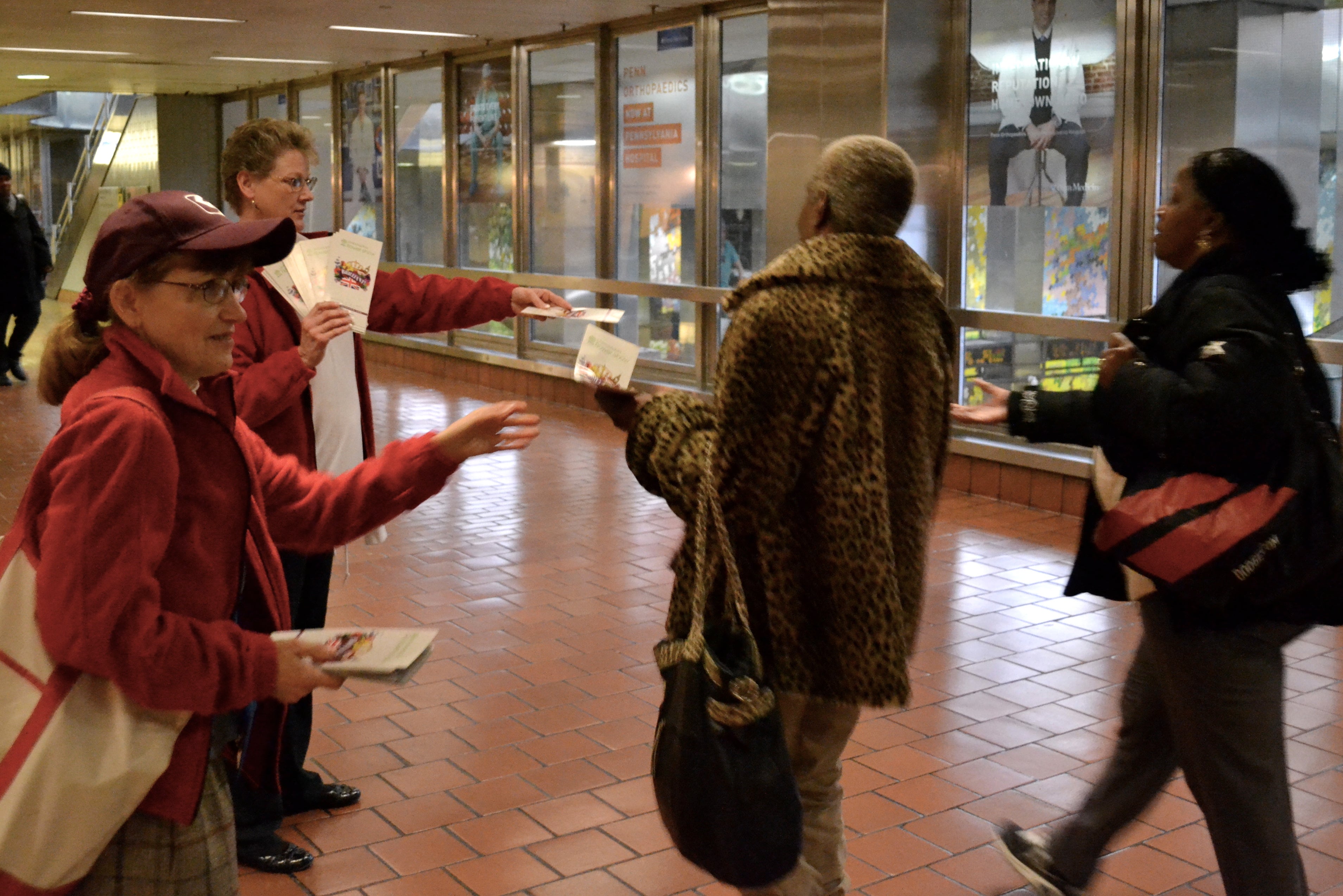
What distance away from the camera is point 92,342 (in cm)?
195

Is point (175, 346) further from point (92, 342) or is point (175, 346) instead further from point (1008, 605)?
point (1008, 605)

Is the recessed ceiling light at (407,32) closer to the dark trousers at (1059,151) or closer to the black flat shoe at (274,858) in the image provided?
the dark trousers at (1059,151)

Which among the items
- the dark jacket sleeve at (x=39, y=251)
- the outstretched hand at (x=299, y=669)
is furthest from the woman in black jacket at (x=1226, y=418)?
the dark jacket sleeve at (x=39, y=251)

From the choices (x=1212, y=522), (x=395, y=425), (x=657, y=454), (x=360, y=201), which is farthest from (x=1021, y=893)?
(x=360, y=201)

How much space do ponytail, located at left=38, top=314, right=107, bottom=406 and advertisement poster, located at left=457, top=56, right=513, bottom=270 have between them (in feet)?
36.9

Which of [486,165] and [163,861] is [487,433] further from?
[486,165]

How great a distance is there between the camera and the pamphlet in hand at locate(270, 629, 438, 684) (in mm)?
1805

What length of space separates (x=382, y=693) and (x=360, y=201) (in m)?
12.2

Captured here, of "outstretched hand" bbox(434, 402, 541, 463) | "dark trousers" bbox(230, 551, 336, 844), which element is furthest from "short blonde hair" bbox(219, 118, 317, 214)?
"outstretched hand" bbox(434, 402, 541, 463)

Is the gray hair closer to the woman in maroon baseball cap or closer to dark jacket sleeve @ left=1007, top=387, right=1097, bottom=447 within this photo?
dark jacket sleeve @ left=1007, top=387, right=1097, bottom=447

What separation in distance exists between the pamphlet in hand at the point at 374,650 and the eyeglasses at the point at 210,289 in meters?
0.48

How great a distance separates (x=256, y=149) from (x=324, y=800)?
176 cm

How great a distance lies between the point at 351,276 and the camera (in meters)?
3.49

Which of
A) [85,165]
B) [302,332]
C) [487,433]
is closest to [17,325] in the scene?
[302,332]
